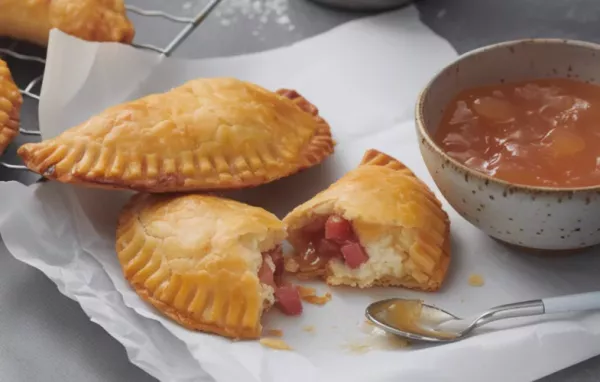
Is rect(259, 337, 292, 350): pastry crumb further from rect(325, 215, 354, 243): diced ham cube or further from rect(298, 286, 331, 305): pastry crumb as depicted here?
rect(325, 215, 354, 243): diced ham cube

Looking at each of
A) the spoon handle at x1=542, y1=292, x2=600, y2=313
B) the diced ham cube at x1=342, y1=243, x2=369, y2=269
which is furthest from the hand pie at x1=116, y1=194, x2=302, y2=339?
the spoon handle at x1=542, y1=292, x2=600, y2=313

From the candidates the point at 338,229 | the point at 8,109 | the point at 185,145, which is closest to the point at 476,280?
the point at 338,229

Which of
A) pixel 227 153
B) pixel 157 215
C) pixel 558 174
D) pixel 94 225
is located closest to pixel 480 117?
pixel 558 174

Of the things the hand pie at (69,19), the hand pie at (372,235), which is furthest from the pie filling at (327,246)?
the hand pie at (69,19)

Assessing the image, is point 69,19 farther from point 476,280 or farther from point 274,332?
point 476,280

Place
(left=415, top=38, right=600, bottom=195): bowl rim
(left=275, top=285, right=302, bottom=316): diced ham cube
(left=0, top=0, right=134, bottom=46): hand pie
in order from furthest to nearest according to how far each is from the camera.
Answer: (left=0, top=0, right=134, bottom=46): hand pie → (left=275, top=285, right=302, bottom=316): diced ham cube → (left=415, top=38, right=600, bottom=195): bowl rim

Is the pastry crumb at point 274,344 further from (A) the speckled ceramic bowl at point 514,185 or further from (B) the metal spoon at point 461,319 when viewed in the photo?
(A) the speckled ceramic bowl at point 514,185

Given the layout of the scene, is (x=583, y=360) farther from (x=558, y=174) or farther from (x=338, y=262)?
(x=338, y=262)
